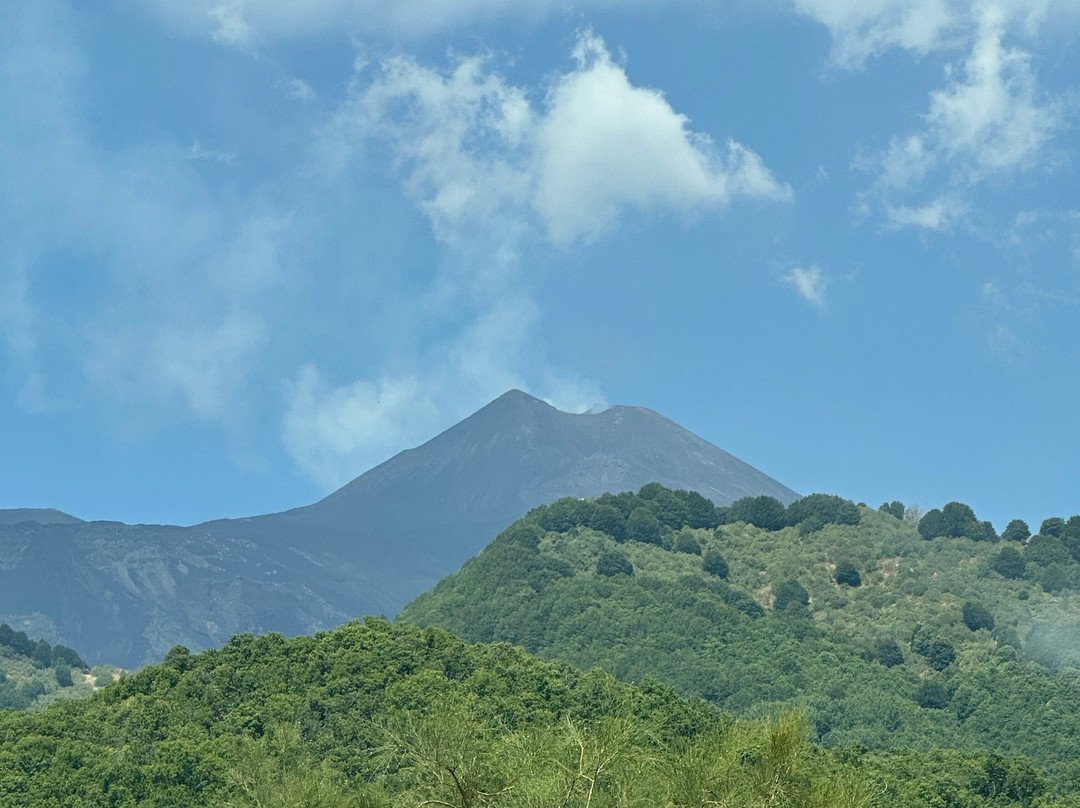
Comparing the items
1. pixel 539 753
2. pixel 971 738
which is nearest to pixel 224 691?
pixel 539 753

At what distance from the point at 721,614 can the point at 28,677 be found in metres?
57.4

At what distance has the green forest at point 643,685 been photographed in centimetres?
2583

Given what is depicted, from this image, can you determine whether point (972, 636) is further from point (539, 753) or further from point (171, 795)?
point (539, 753)

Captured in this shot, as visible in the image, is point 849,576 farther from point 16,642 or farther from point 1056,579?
point 16,642

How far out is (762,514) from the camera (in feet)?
445

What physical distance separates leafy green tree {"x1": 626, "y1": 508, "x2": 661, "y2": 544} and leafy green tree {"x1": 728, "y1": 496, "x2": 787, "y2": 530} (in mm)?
9460

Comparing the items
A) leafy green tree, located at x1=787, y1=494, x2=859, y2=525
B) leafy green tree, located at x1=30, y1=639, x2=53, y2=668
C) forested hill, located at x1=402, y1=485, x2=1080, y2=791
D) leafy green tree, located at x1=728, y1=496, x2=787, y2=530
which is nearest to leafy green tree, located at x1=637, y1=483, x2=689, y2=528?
forested hill, located at x1=402, y1=485, x2=1080, y2=791

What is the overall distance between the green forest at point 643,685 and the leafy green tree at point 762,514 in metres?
0.32

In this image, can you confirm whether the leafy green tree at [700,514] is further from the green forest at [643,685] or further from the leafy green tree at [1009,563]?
the leafy green tree at [1009,563]

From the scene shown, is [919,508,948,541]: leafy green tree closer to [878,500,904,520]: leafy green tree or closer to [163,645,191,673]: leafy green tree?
[878,500,904,520]: leafy green tree

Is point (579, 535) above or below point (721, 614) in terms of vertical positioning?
above

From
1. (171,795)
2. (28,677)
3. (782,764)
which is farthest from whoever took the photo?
(28,677)

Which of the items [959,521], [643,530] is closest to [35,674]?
[643,530]

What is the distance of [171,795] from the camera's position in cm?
5297
